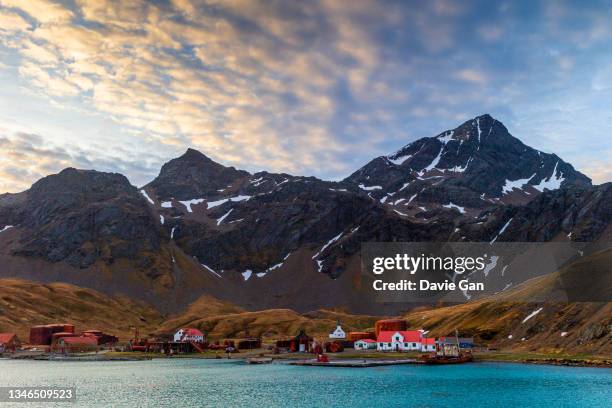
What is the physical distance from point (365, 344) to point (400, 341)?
14.9 metres

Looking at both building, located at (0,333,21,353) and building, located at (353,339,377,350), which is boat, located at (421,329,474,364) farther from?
building, located at (0,333,21,353)

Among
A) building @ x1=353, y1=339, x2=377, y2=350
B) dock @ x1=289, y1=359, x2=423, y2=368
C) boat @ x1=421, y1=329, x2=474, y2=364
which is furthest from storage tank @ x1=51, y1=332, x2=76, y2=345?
boat @ x1=421, y1=329, x2=474, y2=364

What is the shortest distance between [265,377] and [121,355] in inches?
3135

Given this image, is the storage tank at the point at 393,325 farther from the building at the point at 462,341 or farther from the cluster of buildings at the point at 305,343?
the building at the point at 462,341

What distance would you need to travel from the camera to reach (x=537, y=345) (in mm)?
141250

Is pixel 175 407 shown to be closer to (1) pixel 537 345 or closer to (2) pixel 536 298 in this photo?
(1) pixel 537 345

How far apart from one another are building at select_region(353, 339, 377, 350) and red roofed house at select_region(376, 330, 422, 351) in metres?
5.19

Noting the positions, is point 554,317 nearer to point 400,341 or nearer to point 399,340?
point 400,341

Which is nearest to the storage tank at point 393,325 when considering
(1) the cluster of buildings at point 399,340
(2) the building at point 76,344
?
(1) the cluster of buildings at point 399,340

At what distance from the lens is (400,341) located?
16338 cm

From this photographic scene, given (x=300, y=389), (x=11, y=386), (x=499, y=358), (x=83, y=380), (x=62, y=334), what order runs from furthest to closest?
(x=62, y=334)
(x=499, y=358)
(x=83, y=380)
(x=11, y=386)
(x=300, y=389)

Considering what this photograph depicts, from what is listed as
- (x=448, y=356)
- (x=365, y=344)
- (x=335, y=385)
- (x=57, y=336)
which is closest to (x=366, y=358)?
(x=448, y=356)

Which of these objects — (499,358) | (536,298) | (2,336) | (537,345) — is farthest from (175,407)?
(2,336)

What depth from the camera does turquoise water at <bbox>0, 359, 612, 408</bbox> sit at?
243ft
